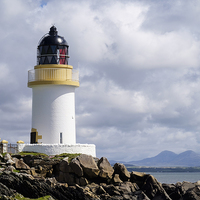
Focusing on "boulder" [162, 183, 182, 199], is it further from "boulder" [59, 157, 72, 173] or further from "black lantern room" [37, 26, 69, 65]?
"black lantern room" [37, 26, 69, 65]

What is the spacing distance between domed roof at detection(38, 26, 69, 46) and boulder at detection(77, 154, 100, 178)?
1136 centimetres

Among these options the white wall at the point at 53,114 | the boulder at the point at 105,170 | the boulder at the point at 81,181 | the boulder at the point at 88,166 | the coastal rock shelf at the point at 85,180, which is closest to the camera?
the coastal rock shelf at the point at 85,180

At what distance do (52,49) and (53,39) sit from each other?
2.90 ft

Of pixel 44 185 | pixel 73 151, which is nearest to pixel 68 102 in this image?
pixel 73 151

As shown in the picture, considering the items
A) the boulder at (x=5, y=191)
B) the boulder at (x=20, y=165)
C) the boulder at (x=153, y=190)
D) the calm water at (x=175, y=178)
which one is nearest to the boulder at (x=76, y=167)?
the boulder at (x=20, y=165)

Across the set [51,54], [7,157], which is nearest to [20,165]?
[7,157]

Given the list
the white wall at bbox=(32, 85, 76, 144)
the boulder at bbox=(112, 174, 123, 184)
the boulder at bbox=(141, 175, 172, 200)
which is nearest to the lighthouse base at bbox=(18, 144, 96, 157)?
the white wall at bbox=(32, 85, 76, 144)

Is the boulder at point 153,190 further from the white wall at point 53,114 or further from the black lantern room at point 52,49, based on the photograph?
the black lantern room at point 52,49

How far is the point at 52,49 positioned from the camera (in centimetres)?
Result: 3853

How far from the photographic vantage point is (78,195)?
29016mm

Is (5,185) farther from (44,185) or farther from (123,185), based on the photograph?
(123,185)

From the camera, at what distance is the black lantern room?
3844 cm

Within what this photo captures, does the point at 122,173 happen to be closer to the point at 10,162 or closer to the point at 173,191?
the point at 173,191

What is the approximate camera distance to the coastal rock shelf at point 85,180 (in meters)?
29.2
